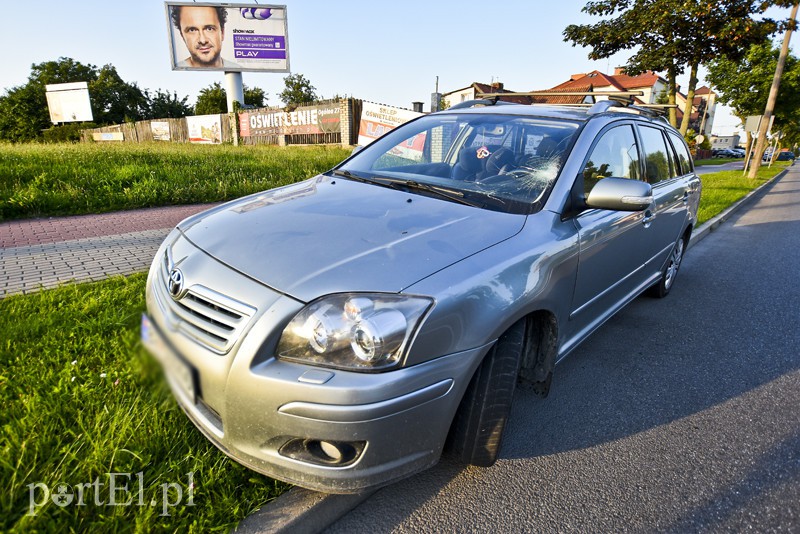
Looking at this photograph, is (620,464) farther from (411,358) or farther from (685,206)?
(685,206)

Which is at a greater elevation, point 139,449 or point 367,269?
point 367,269

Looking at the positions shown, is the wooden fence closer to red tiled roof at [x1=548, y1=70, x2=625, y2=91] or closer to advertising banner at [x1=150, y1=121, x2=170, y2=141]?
advertising banner at [x1=150, y1=121, x2=170, y2=141]

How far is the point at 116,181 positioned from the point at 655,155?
7.99 m

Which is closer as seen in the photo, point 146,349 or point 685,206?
point 146,349

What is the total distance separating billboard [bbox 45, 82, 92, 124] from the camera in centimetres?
3781

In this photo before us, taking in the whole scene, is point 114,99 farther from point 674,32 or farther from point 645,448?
point 645,448

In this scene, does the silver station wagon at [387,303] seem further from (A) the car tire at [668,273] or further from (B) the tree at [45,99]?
(B) the tree at [45,99]

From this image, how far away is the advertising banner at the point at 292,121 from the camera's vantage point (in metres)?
19.4

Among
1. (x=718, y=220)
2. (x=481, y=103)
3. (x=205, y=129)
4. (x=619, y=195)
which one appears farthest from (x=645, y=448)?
(x=205, y=129)

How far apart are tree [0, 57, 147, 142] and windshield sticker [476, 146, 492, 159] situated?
2350 inches

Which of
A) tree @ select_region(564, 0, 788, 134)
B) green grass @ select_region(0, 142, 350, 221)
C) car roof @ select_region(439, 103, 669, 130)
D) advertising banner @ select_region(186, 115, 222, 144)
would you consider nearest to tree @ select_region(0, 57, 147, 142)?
advertising banner @ select_region(186, 115, 222, 144)

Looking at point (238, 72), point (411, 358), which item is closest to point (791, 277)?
point (411, 358)

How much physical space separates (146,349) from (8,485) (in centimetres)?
64

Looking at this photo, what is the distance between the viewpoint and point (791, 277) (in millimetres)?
5473
